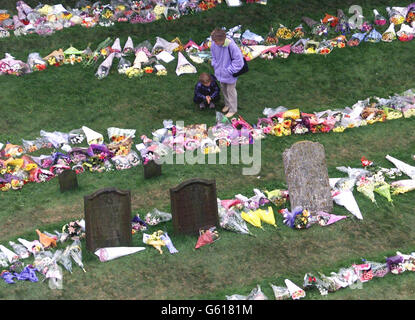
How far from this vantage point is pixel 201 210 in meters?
14.1

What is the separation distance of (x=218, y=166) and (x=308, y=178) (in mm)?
2539

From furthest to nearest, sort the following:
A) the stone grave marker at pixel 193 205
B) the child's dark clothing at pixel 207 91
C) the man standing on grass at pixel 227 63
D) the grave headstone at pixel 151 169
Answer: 1. the child's dark clothing at pixel 207 91
2. the man standing on grass at pixel 227 63
3. the grave headstone at pixel 151 169
4. the stone grave marker at pixel 193 205

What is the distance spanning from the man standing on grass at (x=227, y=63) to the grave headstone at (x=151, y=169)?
9.15 ft

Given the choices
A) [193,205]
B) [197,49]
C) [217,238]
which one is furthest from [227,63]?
[217,238]

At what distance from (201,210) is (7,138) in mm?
5754

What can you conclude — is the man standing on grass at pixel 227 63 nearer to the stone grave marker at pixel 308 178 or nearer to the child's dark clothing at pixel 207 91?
A: the child's dark clothing at pixel 207 91

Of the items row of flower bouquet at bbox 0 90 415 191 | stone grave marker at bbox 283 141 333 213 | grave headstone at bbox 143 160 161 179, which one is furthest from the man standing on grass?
Result: stone grave marker at bbox 283 141 333 213

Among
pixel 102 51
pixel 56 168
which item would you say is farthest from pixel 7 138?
pixel 102 51

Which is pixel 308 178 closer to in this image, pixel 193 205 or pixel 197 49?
pixel 193 205

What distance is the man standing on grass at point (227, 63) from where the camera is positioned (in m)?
17.4

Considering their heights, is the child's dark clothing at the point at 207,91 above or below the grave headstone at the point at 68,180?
above

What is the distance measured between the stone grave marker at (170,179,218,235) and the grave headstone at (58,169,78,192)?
8.59 feet

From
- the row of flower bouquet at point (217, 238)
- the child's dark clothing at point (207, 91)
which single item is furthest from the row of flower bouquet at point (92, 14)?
the row of flower bouquet at point (217, 238)

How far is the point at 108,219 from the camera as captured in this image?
13.6 metres
